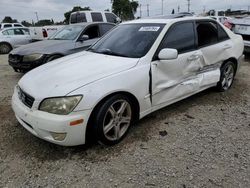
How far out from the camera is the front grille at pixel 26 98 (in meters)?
2.99

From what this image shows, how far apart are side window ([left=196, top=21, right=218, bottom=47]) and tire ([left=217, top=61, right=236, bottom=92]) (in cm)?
59

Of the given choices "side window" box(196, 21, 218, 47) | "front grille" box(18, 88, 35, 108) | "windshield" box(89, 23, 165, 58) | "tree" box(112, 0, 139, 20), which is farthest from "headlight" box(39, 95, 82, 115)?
"tree" box(112, 0, 139, 20)

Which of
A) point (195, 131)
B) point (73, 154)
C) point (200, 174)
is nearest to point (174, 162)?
point (200, 174)

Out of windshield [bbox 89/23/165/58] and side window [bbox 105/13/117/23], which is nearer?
windshield [bbox 89/23/165/58]

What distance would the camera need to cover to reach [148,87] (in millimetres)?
3422

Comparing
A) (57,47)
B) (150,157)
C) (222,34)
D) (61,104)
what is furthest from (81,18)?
(150,157)

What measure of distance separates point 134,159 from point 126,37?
1.93 m

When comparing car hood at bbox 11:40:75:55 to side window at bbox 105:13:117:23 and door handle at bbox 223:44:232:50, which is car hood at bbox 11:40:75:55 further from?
side window at bbox 105:13:117:23

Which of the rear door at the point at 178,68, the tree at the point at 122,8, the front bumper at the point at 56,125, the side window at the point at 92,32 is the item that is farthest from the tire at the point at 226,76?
the tree at the point at 122,8

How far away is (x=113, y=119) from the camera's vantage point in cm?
318

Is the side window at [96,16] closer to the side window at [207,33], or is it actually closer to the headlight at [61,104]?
the side window at [207,33]

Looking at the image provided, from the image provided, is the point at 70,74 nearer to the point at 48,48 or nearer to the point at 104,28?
the point at 48,48

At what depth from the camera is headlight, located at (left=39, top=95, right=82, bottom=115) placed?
2775 mm

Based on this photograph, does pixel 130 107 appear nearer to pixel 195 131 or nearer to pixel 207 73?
pixel 195 131
